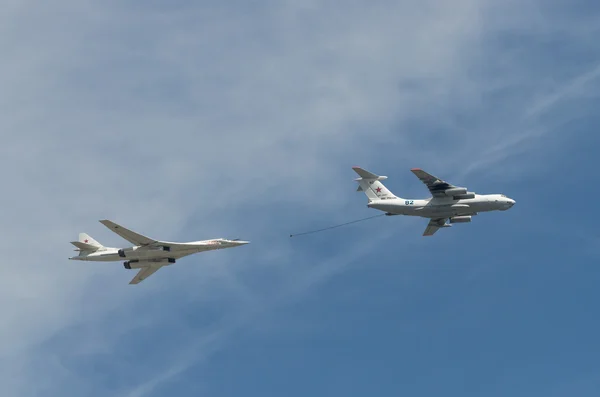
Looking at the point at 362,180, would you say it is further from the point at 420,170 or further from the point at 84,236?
the point at 84,236

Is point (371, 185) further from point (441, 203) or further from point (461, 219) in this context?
point (461, 219)

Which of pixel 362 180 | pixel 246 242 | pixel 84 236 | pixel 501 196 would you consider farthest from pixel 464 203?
pixel 84 236

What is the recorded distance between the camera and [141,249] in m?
118

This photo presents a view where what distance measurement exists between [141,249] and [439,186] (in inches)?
1296

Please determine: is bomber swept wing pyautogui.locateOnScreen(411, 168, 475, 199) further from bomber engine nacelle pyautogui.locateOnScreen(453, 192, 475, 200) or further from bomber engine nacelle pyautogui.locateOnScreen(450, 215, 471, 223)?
bomber engine nacelle pyautogui.locateOnScreen(450, 215, 471, 223)

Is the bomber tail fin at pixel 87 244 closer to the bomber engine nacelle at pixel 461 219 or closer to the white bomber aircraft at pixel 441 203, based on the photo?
the white bomber aircraft at pixel 441 203

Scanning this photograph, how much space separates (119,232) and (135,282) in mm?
12048

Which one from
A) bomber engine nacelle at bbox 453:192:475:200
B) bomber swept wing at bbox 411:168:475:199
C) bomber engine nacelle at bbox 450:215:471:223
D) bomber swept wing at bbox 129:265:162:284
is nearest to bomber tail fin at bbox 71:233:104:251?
bomber swept wing at bbox 129:265:162:284

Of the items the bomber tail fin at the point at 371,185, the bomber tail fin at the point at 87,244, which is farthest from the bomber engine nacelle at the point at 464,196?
the bomber tail fin at the point at 87,244

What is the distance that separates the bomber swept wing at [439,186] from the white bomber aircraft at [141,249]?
2013 centimetres

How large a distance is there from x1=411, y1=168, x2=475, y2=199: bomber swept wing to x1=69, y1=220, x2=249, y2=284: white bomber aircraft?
792 inches

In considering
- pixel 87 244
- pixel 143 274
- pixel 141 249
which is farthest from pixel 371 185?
pixel 87 244

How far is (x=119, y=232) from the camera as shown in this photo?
116062 mm

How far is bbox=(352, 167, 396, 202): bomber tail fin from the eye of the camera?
12000 centimetres
